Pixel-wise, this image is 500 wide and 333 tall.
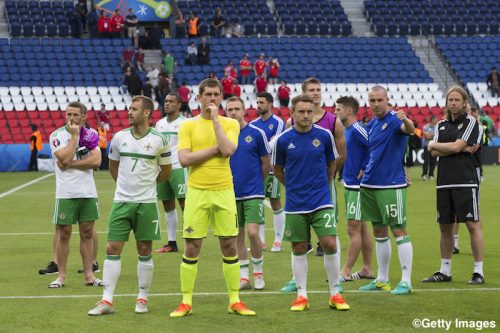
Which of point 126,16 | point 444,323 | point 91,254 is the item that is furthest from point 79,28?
point 444,323

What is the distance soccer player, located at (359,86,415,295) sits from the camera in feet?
32.9

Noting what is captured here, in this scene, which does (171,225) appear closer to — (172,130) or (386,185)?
(172,130)

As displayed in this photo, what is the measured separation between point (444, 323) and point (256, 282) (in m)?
2.62

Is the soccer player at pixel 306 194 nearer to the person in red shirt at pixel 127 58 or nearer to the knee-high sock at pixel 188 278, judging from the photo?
the knee-high sock at pixel 188 278

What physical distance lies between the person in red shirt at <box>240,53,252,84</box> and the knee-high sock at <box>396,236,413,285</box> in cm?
3155

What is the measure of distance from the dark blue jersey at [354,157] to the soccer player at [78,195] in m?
2.78

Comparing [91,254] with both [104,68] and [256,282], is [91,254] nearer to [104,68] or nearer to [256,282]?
[256,282]

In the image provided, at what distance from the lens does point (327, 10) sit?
48.5 m

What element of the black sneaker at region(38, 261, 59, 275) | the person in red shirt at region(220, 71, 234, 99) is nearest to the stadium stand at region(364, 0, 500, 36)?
the person in red shirt at region(220, 71, 234, 99)

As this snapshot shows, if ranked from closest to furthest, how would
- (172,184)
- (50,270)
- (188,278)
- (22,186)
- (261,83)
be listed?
(188,278) → (50,270) → (172,184) → (22,186) → (261,83)

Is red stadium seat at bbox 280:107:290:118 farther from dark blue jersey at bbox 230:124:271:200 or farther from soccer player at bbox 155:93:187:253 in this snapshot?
dark blue jersey at bbox 230:124:271:200

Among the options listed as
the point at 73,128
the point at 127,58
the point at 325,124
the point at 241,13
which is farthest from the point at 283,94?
the point at 73,128

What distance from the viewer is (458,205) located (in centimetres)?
1079

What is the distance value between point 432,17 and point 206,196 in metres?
42.0
